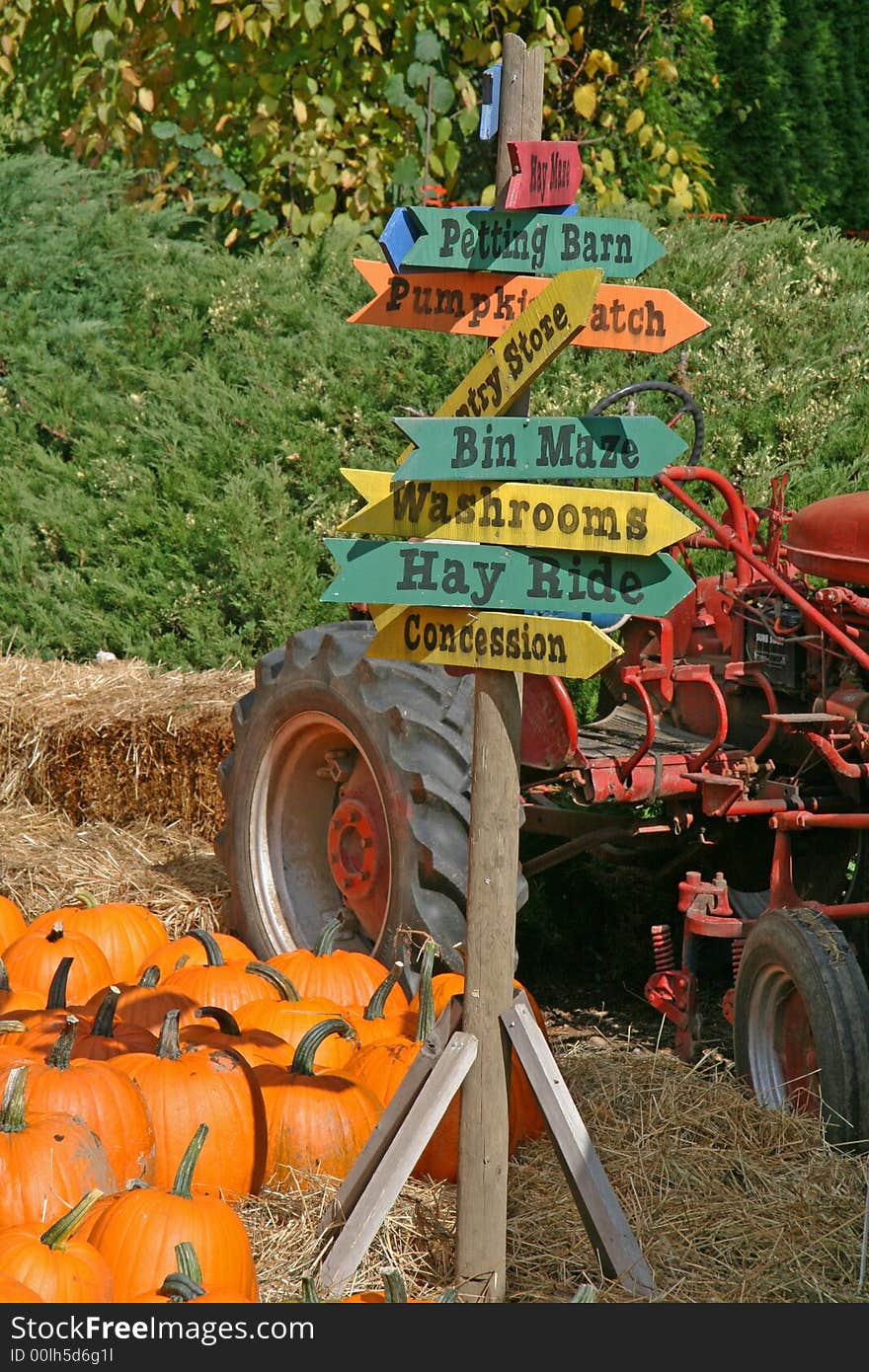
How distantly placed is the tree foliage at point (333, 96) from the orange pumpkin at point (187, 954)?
22.6ft

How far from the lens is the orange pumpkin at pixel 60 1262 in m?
2.60

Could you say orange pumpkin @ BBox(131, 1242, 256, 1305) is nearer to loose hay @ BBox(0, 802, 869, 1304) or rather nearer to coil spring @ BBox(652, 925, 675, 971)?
loose hay @ BBox(0, 802, 869, 1304)

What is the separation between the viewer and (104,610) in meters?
8.34

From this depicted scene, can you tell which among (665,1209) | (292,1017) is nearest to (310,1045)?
(292,1017)

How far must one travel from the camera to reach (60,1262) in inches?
104

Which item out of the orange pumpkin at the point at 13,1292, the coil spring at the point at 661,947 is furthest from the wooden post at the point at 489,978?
the coil spring at the point at 661,947

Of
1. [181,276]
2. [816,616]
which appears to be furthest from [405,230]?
[181,276]

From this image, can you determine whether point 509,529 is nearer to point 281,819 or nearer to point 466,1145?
point 466,1145

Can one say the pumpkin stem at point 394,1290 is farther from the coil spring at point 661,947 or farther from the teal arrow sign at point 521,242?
the coil spring at point 661,947

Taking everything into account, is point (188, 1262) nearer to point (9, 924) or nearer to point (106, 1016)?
point (106, 1016)

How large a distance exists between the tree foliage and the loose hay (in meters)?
7.59

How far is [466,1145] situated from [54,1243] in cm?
83

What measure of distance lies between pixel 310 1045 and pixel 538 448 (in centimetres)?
153
